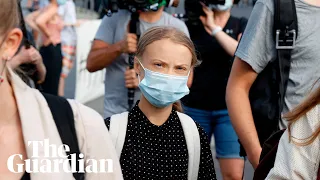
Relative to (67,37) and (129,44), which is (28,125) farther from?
(67,37)

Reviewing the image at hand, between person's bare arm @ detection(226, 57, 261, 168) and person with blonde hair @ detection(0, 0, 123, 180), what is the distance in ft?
3.34

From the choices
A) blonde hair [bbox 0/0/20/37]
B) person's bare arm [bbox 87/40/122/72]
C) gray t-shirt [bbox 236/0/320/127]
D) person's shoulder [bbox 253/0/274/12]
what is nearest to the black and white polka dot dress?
gray t-shirt [bbox 236/0/320/127]

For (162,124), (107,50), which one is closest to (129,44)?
(107,50)

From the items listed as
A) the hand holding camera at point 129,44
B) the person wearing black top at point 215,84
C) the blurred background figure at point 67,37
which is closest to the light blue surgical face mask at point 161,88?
the hand holding camera at point 129,44

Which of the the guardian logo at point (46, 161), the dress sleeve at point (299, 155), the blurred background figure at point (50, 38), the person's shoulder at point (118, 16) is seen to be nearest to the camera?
the the guardian logo at point (46, 161)

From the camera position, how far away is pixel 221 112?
15.0ft

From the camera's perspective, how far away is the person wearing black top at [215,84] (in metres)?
4.52

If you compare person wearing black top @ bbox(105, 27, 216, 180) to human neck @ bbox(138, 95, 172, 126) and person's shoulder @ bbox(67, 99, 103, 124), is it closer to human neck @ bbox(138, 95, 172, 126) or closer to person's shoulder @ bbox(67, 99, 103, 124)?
human neck @ bbox(138, 95, 172, 126)

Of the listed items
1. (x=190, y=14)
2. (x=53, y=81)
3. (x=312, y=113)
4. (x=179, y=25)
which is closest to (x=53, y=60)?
(x=53, y=81)

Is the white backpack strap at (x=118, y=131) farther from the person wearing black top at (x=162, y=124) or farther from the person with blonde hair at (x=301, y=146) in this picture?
the person with blonde hair at (x=301, y=146)

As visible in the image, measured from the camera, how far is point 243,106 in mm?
3055

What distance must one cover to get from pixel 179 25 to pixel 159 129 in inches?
48.4

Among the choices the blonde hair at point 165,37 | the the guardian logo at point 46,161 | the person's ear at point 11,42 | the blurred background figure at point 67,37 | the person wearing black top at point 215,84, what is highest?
the person's ear at point 11,42

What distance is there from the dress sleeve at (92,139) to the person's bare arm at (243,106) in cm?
101
